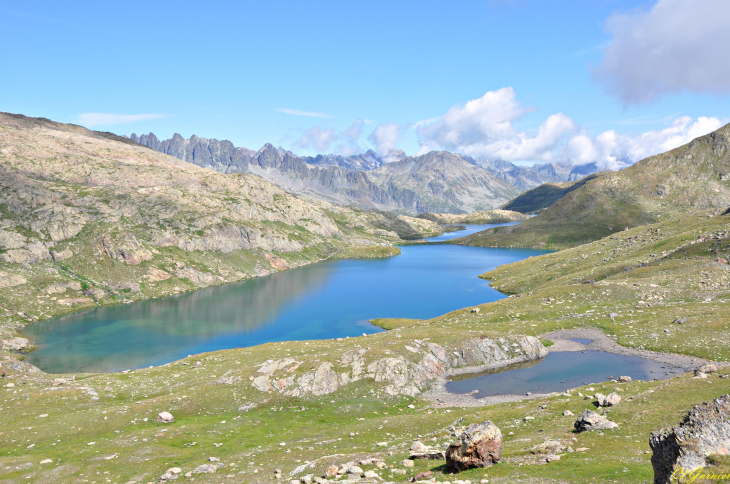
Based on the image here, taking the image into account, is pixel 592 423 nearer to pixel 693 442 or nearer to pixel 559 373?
pixel 693 442

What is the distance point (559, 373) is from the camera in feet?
245

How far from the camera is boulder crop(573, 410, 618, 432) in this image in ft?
116

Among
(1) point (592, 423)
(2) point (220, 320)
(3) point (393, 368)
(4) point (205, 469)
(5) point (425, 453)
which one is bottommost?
(2) point (220, 320)

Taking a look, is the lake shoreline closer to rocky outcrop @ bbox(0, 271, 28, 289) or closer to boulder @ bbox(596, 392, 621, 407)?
boulder @ bbox(596, 392, 621, 407)

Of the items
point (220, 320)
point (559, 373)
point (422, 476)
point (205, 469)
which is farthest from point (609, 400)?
point (220, 320)

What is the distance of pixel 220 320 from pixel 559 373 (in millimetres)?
110271

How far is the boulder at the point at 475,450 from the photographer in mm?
27250

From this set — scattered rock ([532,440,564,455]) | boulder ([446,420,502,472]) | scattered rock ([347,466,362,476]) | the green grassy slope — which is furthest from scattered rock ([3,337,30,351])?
scattered rock ([532,440,564,455])

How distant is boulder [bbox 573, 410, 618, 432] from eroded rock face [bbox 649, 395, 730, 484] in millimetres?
16671

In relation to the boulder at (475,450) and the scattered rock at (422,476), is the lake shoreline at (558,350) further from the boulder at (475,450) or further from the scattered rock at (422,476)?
the scattered rock at (422,476)

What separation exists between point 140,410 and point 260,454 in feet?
90.5

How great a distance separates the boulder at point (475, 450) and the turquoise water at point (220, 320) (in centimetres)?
9443

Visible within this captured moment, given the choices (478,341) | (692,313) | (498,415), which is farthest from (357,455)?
(692,313)

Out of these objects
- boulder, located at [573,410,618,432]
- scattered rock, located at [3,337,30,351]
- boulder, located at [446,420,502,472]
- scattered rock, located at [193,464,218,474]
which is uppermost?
boulder, located at [446,420,502,472]
